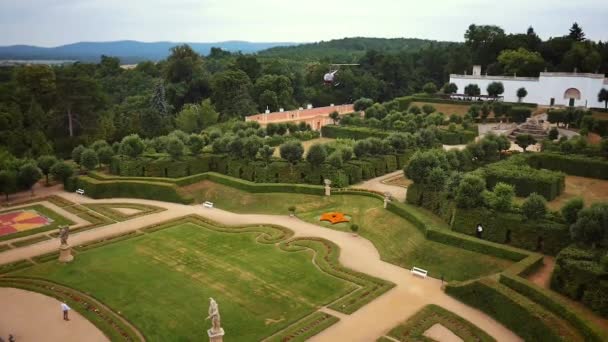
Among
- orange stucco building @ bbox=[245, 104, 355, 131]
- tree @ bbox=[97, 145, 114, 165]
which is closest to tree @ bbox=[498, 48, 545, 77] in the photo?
orange stucco building @ bbox=[245, 104, 355, 131]

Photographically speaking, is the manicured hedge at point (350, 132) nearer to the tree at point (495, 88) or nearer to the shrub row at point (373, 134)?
the shrub row at point (373, 134)

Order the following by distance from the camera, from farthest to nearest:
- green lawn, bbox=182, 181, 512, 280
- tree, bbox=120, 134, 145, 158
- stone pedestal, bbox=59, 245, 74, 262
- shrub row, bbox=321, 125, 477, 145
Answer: shrub row, bbox=321, 125, 477, 145
tree, bbox=120, 134, 145, 158
stone pedestal, bbox=59, 245, 74, 262
green lawn, bbox=182, 181, 512, 280

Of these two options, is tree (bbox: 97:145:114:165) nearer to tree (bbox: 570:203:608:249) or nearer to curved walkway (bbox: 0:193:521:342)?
curved walkway (bbox: 0:193:521:342)

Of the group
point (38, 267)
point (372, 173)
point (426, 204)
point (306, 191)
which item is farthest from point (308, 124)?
point (38, 267)

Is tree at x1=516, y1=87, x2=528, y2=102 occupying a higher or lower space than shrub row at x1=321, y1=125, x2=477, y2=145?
higher

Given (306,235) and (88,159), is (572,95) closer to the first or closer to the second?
(306,235)

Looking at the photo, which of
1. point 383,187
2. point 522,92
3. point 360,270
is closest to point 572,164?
point 383,187
